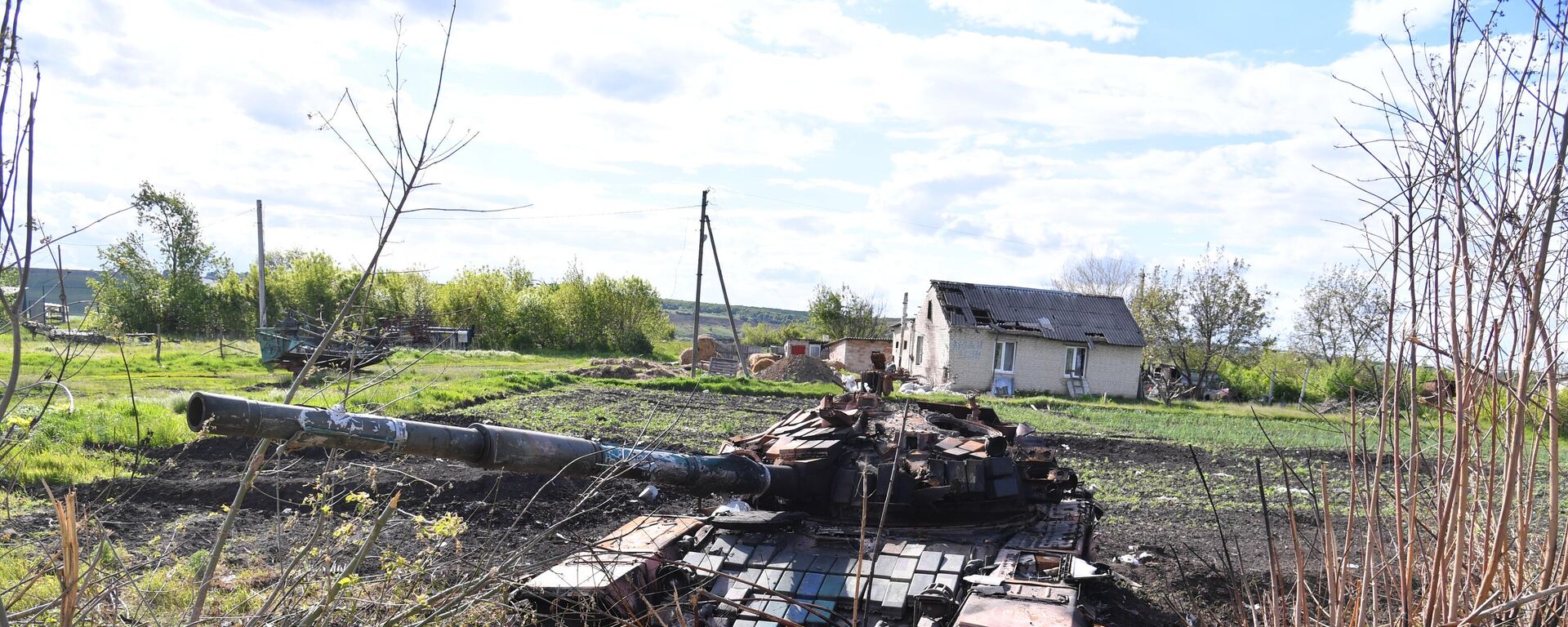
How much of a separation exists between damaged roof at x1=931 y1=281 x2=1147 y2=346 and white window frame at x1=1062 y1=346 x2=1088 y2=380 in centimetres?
46

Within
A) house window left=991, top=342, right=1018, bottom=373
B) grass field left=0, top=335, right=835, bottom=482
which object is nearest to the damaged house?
house window left=991, top=342, right=1018, bottom=373

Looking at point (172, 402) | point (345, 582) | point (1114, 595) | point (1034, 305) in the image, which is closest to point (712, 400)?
point (172, 402)

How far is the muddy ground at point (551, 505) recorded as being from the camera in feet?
24.1

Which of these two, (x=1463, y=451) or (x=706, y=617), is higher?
(x=1463, y=451)

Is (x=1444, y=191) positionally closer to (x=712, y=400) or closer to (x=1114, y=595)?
(x=1114, y=595)

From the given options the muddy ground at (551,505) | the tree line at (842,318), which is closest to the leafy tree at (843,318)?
the tree line at (842,318)

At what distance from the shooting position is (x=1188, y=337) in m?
39.2

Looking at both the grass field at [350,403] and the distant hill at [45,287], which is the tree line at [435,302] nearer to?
the grass field at [350,403]

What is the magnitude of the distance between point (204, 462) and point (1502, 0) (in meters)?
13.7

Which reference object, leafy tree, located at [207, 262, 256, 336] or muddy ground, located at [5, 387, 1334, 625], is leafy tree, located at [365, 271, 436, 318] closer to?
leafy tree, located at [207, 262, 256, 336]

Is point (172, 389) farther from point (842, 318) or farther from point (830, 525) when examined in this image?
point (842, 318)

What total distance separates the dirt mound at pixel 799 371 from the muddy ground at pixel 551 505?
1261cm

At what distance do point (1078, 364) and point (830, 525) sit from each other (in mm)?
27303

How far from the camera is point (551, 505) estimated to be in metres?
11.7
